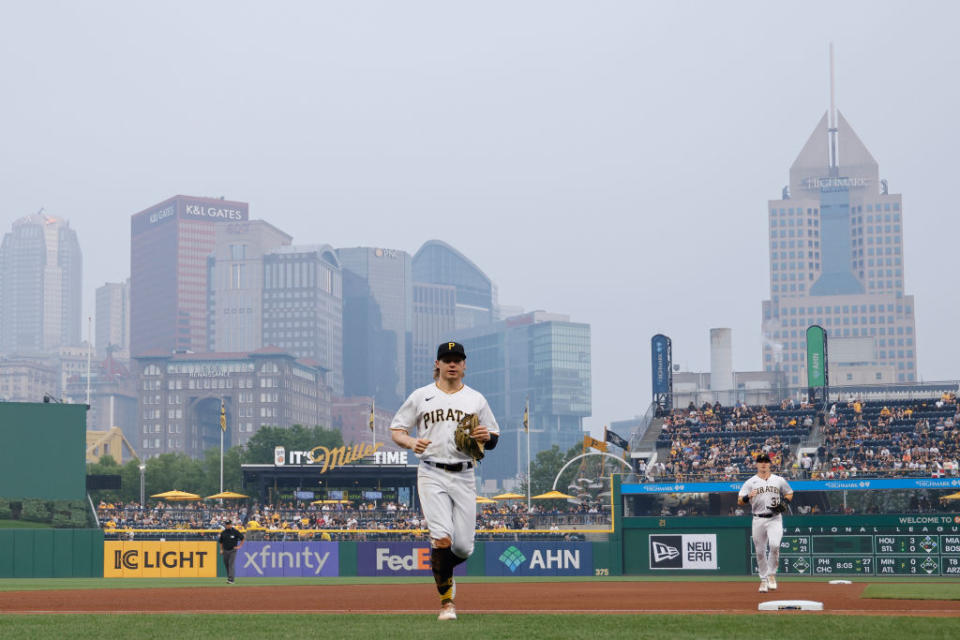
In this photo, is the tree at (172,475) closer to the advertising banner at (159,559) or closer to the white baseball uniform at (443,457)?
the advertising banner at (159,559)

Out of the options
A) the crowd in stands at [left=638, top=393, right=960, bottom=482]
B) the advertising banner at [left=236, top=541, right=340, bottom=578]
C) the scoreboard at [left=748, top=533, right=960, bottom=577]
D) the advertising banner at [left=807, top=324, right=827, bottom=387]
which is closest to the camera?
the scoreboard at [left=748, top=533, right=960, bottom=577]

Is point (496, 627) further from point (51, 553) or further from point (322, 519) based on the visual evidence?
point (322, 519)

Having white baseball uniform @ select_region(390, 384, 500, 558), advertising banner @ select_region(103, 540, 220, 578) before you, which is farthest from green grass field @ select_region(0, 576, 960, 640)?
advertising banner @ select_region(103, 540, 220, 578)

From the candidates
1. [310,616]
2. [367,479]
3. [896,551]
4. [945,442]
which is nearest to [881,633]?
[310,616]

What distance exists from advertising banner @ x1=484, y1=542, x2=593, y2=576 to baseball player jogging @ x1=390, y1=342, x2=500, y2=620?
3128cm

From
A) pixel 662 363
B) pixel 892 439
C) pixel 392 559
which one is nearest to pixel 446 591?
pixel 392 559

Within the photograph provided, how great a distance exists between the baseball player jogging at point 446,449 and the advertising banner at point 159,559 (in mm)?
32548

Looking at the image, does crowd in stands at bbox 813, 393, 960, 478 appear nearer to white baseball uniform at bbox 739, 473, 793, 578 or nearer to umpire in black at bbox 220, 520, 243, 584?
umpire in black at bbox 220, 520, 243, 584

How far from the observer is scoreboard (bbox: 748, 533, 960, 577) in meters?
39.4

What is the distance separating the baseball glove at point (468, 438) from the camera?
11.7 meters

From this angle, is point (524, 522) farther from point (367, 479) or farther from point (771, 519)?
point (771, 519)

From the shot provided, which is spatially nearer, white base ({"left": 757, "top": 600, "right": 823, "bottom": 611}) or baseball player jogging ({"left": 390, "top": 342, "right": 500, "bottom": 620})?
baseball player jogging ({"left": 390, "top": 342, "right": 500, "bottom": 620})

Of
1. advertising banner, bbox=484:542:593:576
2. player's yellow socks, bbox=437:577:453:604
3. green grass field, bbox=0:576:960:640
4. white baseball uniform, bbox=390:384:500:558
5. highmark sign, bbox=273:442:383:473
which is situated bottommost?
advertising banner, bbox=484:542:593:576

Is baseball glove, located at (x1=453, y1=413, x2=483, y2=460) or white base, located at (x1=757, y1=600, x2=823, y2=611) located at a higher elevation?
baseball glove, located at (x1=453, y1=413, x2=483, y2=460)
